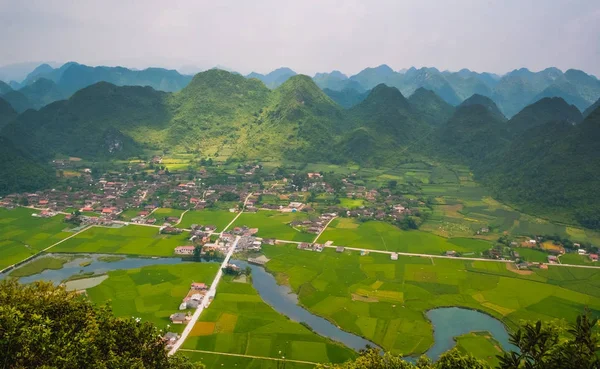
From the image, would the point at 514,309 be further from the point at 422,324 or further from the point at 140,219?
the point at 140,219

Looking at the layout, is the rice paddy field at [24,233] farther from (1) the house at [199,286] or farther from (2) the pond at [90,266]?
(1) the house at [199,286]

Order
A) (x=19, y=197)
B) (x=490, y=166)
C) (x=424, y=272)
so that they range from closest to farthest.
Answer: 1. (x=424, y=272)
2. (x=19, y=197)
3. (x=490, y=166)

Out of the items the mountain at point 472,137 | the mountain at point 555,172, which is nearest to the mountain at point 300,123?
the mountain at point 472,137

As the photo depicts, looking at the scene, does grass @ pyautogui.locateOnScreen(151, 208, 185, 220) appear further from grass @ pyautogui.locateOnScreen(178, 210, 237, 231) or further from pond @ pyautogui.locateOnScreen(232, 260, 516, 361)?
pond @ pyautogui.locateOnScreen(232, 260, 516, 361)

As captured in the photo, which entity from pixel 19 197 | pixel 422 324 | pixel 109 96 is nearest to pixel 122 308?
pixel 422 324

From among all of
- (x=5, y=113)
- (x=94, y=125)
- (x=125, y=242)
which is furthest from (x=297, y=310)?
(x=5, y=113)

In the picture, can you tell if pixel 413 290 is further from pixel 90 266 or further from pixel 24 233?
pixel 24 233
